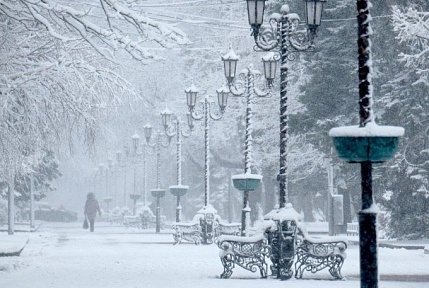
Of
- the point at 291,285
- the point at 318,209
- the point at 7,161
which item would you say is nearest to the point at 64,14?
the point at 291,285

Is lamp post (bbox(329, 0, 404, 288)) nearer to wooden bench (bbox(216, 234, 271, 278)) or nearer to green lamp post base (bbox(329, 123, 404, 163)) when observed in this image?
green lamp post base (bbox(329, 123, 404, 163))

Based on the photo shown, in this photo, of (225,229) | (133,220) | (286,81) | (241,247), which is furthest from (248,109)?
(133,220)

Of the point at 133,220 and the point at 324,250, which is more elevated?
the point at 324,250

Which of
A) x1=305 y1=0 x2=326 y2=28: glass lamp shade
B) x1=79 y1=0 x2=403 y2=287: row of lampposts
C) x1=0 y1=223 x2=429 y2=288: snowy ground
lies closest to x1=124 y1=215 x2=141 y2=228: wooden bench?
x1=79 y1=0 x2=403 y2=287: row of lampposts

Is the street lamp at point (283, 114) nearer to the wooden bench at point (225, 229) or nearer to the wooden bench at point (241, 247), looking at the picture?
the wooden bench at point (241, 247)

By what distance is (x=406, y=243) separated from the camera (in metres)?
28.5

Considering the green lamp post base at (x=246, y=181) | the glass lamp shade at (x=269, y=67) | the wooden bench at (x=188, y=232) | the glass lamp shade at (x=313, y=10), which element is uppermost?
the glass lamp shade at (x=313, y=10)

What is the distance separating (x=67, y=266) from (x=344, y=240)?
624 centimetres

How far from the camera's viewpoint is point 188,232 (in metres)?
31.7

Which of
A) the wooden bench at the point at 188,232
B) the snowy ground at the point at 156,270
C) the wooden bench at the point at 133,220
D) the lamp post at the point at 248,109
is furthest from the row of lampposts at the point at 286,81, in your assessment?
the wooden bench at the point at 133,220

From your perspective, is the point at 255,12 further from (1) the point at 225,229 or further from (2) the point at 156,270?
(1) the point at 225,229

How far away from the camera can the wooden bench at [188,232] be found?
3156cm

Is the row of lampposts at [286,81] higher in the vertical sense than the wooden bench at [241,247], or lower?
higher

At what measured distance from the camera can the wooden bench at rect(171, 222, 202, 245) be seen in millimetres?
31562
